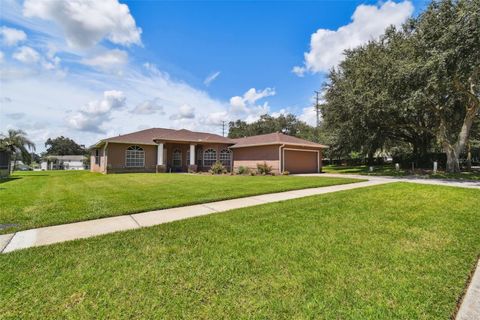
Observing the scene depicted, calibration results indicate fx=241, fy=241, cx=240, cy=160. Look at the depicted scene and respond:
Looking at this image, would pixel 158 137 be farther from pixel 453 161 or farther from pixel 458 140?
pixel 458 140

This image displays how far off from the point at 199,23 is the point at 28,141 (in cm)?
2206

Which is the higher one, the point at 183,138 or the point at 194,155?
the point at 183,138

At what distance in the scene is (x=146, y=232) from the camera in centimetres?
459

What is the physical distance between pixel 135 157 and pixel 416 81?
71.1 ft

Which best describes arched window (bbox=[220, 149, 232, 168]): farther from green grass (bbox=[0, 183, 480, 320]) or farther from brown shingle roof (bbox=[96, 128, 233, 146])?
green grass (bbox=[0, 183, 480, 320])

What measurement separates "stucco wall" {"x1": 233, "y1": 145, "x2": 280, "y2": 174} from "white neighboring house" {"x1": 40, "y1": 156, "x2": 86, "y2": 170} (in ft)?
150

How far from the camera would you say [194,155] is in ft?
76.9

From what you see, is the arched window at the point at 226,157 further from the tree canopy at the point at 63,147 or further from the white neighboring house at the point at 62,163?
the tree canopy at the point at 63,147

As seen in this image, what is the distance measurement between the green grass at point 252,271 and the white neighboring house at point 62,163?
6007 cm

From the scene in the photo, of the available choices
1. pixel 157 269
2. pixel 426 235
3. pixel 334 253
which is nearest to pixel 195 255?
pixel 157 269

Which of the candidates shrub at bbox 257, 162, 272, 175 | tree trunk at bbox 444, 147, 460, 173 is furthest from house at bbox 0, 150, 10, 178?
tree trunk at bbox 444, 147, 460, 173

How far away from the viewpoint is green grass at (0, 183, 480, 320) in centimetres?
243

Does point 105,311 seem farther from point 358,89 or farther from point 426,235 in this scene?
point 358,89

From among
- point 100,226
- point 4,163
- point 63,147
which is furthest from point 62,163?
point 100,226
